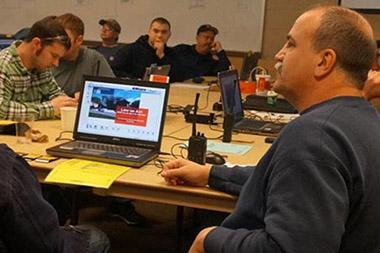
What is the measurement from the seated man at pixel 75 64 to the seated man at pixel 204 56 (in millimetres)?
2041

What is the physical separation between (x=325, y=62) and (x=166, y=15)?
5204mm

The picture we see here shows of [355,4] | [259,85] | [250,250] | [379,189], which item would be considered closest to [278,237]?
[250,250]

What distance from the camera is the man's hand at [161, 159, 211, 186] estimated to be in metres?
1.96

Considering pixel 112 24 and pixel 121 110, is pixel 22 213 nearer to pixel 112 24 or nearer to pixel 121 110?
pixel 121 110

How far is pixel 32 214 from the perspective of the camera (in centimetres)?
133

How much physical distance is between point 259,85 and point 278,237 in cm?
302

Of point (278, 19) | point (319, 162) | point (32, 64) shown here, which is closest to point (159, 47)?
point (278, 19)

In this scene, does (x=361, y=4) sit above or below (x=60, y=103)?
above

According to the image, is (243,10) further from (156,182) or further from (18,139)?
(156,182)

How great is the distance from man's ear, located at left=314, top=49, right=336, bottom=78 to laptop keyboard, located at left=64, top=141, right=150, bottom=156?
3.59ft

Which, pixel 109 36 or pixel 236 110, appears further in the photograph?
pixel 109 36

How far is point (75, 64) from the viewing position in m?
3.86

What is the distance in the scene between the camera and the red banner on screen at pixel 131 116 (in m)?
2.37

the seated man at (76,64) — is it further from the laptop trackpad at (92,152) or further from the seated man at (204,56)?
the seated man at (204,56)
